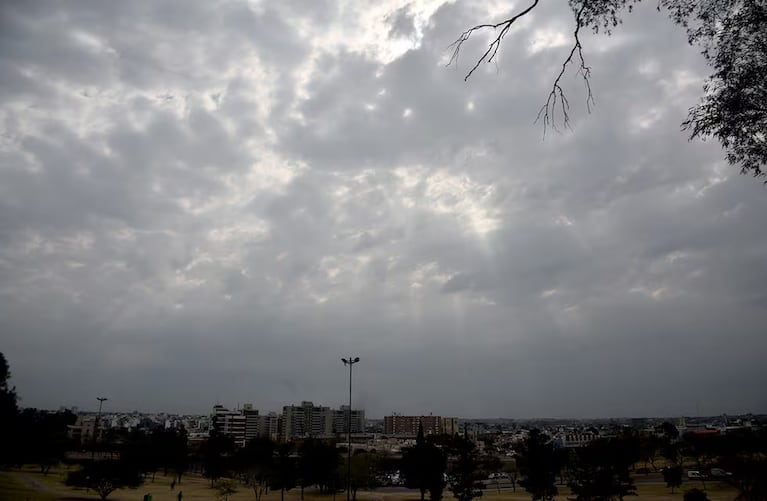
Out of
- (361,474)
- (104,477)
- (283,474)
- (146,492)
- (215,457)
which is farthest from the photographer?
(215,457)

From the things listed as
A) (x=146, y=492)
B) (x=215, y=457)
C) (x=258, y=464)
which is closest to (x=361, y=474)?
(x=258, y=464)

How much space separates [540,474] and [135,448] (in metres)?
62.6

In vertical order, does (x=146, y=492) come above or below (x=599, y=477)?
below

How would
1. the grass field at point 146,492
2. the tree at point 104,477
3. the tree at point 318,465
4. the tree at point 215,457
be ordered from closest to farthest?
the grass field at point 146,492 → the tree at point 104,477 → the tree at point 318,465 → the tree at point 215,457

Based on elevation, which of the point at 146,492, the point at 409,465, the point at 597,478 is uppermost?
the point at 597,478

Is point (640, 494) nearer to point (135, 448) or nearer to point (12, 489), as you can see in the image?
point (12, 489)

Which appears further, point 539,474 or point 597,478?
point 539,474

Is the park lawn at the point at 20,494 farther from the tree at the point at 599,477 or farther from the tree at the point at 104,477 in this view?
the tree at the point at 599,477

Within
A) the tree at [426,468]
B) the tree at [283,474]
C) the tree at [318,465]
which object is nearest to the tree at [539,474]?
the tree at [426,468]

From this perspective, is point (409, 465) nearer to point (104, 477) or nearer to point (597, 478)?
point (597, 478)

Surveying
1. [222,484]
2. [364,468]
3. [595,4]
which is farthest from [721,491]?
[595,4]

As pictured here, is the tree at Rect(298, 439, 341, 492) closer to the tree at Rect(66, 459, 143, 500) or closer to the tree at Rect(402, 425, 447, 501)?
the tree at Rect(402, 425, 447, 501)

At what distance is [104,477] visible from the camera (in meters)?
41.0

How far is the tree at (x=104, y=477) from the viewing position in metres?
40.6
